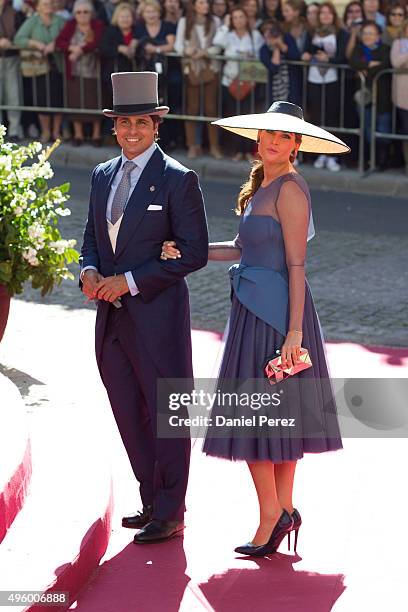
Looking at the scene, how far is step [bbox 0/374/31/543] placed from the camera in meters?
5.52

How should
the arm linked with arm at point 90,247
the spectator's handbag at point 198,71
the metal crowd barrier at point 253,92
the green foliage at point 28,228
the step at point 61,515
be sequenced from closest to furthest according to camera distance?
the step at point 61,515, the arm linked with arm at point 90,247, the green foliage at point 28,228, the metal crowd barrier at point 253,92, the spectator's handbag at point 198,71

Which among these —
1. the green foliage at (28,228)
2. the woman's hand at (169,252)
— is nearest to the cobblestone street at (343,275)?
the green foliage at (28,228)

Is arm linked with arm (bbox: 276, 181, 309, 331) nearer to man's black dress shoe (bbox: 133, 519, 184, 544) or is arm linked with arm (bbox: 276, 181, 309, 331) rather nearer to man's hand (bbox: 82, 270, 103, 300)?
man's hand (bbox: 82, 270, 103, 300)

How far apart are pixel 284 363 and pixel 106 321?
2.74 feet

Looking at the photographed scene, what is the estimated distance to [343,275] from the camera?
11.0 m

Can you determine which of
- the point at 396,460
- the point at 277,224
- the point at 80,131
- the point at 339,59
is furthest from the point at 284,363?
the point at 80,131

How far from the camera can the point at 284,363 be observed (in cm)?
551

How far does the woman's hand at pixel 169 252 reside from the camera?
5.67m

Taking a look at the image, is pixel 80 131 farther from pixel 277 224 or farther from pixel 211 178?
pixel 277 224

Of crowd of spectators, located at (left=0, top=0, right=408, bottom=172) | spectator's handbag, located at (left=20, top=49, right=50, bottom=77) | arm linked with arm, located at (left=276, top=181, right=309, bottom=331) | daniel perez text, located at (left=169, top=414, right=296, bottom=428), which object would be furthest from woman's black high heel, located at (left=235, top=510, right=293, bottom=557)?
spectator's handbag, located at (left=20, top=49, right=50, bottom=77)

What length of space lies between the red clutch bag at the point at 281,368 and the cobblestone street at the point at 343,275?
146 inches

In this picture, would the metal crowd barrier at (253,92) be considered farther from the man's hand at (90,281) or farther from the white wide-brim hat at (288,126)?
the man's hand at (90,281)

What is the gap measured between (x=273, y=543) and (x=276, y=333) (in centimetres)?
88

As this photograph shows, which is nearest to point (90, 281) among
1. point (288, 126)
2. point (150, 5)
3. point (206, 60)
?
point (288, 126)
